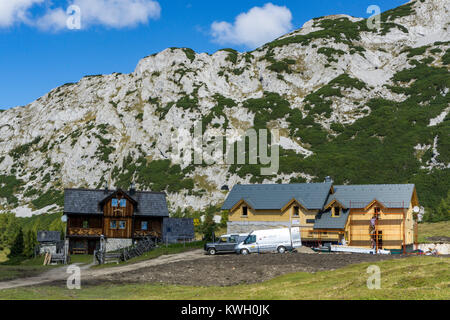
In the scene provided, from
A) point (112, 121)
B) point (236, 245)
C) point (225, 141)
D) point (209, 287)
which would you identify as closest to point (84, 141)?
point (112, 121)

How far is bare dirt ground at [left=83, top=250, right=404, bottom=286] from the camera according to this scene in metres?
32.2

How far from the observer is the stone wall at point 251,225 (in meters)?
60.2

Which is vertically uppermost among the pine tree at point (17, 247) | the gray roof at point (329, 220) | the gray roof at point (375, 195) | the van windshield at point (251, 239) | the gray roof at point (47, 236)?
the gray roof at point (375, 195)

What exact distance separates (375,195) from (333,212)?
5654 millimetres

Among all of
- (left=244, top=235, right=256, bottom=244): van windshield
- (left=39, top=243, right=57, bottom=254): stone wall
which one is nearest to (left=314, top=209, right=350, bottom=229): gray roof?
(left=244, top=235, right=256, bottom=244): van windshield

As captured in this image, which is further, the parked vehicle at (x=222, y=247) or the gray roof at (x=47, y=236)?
the gray roof at (x=47, y=236)

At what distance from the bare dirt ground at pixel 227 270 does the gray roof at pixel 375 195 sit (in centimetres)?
1821

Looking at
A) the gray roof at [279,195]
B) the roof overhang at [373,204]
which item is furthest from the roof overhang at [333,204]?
the roof overhang at [373,204]

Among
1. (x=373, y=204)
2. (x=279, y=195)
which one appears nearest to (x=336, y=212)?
(x=373, y=204)

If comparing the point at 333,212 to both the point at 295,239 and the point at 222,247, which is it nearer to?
the point at 295,239

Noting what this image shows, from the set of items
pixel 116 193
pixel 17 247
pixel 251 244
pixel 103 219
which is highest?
pixel 116 193

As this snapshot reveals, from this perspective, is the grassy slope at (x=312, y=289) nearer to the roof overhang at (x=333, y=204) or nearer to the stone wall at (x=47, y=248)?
the roof overhang at (x=333, y=204)

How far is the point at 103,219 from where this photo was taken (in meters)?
67.8
